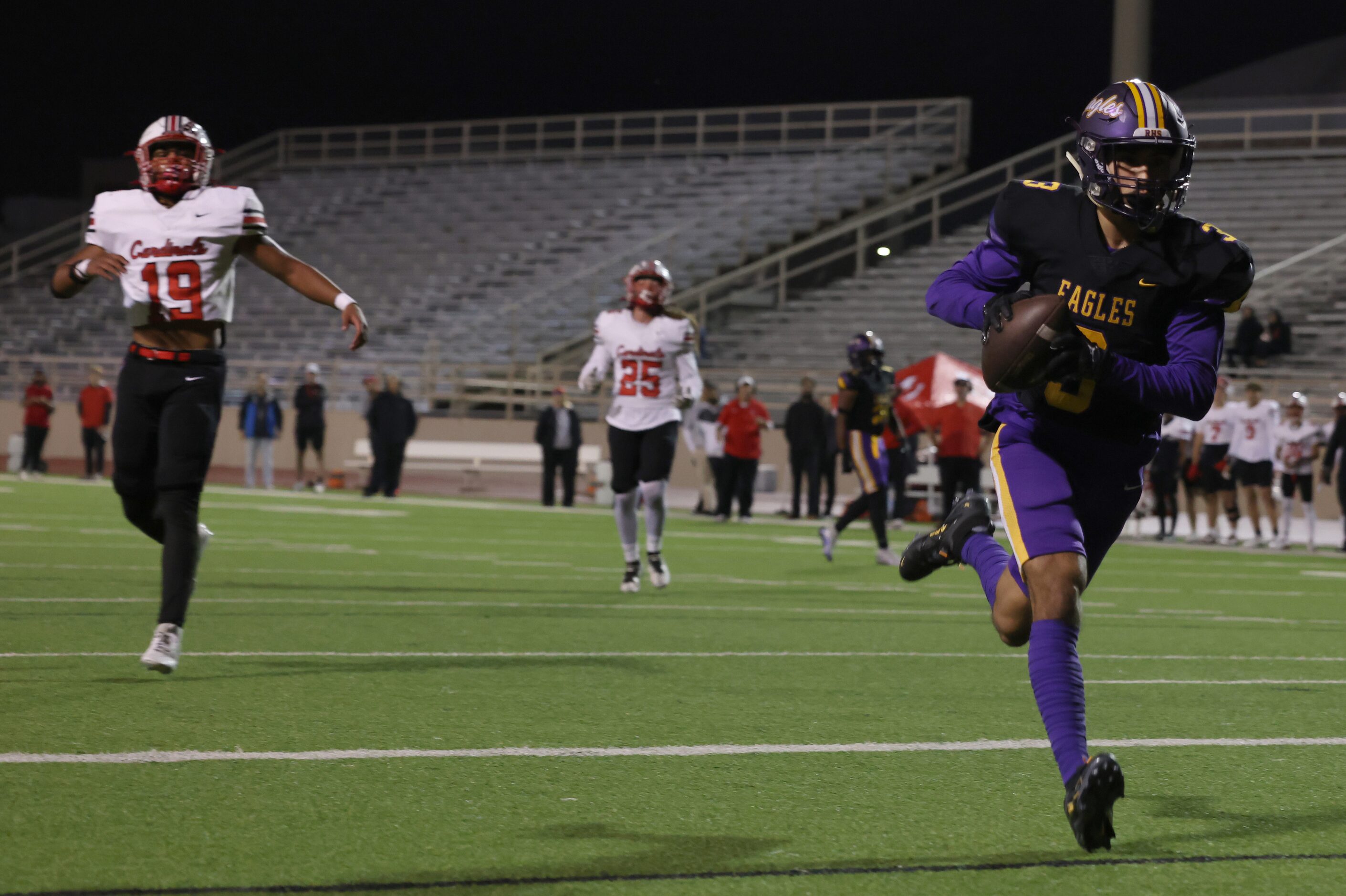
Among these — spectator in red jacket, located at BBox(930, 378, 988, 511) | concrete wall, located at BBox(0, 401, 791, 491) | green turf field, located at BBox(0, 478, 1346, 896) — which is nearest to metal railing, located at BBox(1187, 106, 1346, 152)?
concrete wall, located at BBox(0, 401, 791, 491)

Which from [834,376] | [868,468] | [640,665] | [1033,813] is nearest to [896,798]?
[1033,813]

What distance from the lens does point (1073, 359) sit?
3584 mm

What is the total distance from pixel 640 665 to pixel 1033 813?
2.67 m

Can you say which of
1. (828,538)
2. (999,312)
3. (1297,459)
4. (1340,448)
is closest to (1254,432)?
(1297,459)

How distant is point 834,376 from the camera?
26.9m

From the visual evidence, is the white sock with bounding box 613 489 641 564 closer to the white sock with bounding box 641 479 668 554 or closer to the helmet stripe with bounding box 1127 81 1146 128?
the white sock with bounding box 641 479 668 554

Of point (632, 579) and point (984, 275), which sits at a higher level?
point (984, 275)

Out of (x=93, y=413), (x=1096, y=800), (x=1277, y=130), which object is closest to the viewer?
(x=1096, y=800)

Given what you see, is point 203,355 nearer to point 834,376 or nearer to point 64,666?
point 64,666

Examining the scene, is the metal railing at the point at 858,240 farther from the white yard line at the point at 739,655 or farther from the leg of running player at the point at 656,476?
the white yard line at the point at 739,655

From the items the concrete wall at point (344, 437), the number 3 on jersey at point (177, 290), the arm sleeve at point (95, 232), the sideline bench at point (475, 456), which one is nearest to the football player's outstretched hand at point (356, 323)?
the number 3 on jersey at point (177, 290)

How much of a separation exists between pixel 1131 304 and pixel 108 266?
3614 millimetres

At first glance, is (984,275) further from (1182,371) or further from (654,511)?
(654,511)

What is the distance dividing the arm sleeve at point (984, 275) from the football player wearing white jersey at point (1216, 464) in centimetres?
1405
